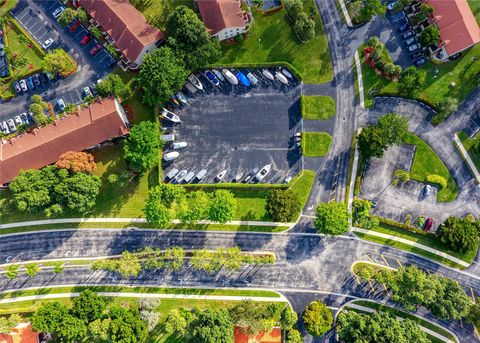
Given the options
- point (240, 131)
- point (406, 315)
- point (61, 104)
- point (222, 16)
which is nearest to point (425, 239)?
point (406, 315)

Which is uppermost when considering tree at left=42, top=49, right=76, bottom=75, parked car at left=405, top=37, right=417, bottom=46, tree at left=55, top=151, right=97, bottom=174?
tree at left=42, top=49, right=76, bottom=75

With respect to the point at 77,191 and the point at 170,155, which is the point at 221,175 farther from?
the point at 77,191

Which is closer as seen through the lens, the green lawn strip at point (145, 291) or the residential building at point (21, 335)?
the residential building at point (21, 335)

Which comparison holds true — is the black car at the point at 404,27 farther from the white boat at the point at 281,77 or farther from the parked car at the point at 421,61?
the white boat at the point at 281,77

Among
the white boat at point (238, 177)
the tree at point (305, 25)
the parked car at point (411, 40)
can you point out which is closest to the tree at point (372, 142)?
the parked car at point (411, 40)

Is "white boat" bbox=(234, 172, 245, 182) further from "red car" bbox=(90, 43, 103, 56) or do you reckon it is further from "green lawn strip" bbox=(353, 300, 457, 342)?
"red car" bbox=(90, 43, 103, 56)

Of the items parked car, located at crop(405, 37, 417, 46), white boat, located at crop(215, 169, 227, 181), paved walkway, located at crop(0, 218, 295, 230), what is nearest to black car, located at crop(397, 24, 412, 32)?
parked car, located at crop(405, 37, 417, 46)

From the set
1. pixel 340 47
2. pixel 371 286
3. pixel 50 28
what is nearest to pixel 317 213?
pixel 371 286

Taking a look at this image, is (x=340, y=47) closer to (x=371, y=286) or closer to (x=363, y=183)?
(x=363, y=183)
